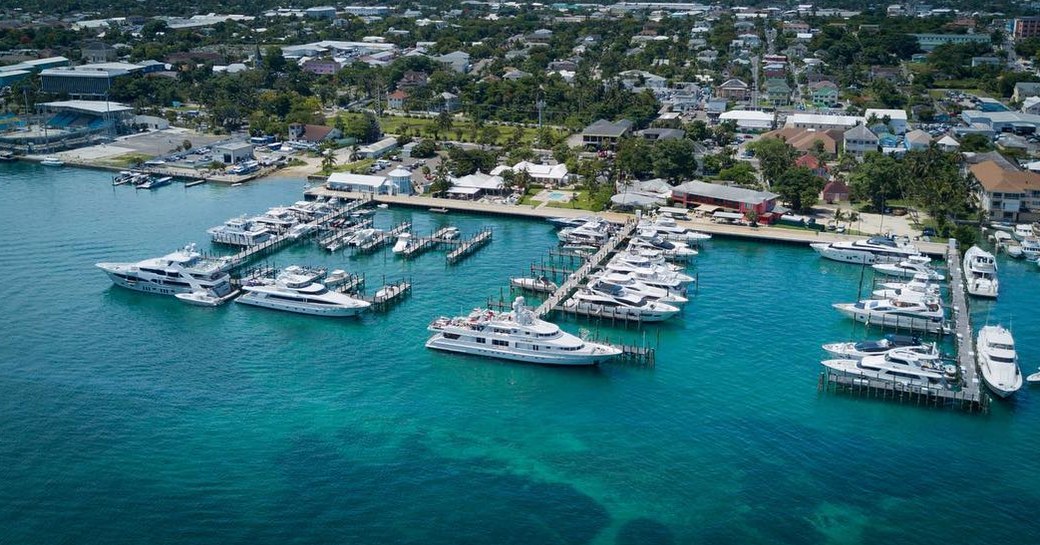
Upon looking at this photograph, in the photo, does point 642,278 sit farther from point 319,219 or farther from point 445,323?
point 319,219

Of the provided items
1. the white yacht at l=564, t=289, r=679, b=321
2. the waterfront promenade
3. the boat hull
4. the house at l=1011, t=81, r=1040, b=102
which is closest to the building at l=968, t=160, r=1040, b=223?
the waterfront promenade

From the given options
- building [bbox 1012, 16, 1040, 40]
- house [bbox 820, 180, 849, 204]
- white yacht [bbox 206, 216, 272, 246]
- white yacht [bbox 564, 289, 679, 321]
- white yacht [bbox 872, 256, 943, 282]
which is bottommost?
white yacht [bbox 564, 289, 679, 321]

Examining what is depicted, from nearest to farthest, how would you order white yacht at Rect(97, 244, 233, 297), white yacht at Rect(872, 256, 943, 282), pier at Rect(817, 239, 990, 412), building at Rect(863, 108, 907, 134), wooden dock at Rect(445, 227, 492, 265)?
pier at Rect(817, 239, 990, 412), white yacht at Rect(97, 244, 233, 297), white yacht at Rect(872, 256, 943, 282), wooden dock at Rect(445, 227, 492, 265), building at Rect(863, 108, 907, 134)

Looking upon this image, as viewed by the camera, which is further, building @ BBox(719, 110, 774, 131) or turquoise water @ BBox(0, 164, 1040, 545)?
building @ BBox(719, 110, 774, 131)

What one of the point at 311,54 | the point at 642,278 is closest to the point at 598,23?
the point at 311,54

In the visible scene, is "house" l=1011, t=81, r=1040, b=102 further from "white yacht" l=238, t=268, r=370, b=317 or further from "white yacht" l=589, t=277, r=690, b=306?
"white yacht" l=238, t=268, r=370, b=317

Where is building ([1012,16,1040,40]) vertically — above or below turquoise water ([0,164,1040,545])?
above

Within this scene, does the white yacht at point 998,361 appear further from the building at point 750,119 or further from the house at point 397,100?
the house at point 397,100
